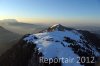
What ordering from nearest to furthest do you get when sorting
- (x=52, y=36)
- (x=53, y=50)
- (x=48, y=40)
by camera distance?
(x=53, y=50)
(x=48, y=40)
(x=52, y=36)

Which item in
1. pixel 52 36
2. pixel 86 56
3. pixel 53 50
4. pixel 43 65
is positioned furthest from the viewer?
pixel 52 36

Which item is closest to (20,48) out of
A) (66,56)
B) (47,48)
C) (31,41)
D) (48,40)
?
(31,41)

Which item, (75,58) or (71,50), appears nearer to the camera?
(75,58)

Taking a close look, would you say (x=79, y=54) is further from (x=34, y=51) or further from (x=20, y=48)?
(x=20, y=48)

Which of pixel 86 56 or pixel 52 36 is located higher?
pixel 52 36

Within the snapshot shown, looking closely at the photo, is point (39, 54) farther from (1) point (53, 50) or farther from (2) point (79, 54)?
(2) point (79, 54)

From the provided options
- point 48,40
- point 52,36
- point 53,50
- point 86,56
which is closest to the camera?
point 53,50

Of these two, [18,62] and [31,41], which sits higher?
[31,41]

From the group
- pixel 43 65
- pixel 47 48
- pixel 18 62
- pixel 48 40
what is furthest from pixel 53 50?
pixel 18 62

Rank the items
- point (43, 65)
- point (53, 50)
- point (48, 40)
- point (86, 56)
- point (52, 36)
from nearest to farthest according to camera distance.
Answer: point (43, 65) → point (53, 50) → point (86, 56) → point (48, 40) → point (52, 36)
